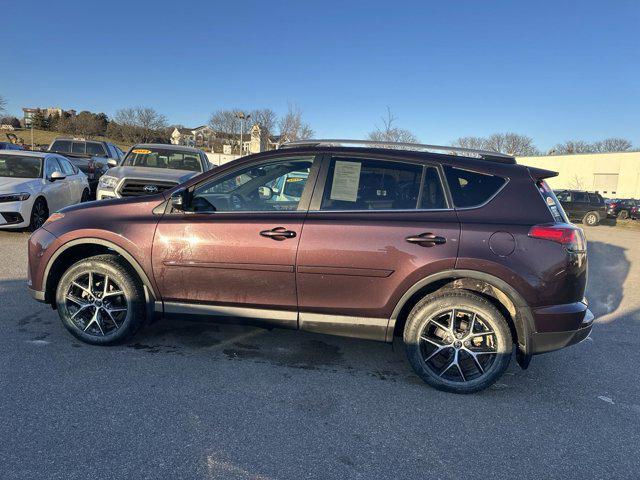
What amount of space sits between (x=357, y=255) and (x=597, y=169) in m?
46.5

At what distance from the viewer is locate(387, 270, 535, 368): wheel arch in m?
3.25

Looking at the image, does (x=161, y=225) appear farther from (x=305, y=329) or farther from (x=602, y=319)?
(x=602, y=319)

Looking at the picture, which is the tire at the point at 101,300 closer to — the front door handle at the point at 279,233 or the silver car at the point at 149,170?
the front door handle at the point at 279,233

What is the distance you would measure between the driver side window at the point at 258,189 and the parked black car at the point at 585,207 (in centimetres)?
2235

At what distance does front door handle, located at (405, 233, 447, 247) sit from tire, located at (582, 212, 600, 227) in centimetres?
2318

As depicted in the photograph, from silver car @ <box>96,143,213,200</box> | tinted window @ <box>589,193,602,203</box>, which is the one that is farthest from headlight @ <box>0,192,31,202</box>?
tinted window @ <box>589,193,602,203</box>

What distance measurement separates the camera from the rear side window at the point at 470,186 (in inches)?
133

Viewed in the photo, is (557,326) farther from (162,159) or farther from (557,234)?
(162,159)

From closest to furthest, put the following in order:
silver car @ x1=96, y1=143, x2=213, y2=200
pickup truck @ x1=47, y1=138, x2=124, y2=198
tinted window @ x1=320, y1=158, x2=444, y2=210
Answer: tinted window @ x1=320, y1=158, x2=444, y2=210 → silver car @ x1=96, y1=143, x2=213, y2=200 → pickup truck @ x1=47, y1=138, x2=124, y2=198

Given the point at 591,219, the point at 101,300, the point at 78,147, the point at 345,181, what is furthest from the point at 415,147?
the point at 591,219

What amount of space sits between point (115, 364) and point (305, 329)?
1548 millimetres

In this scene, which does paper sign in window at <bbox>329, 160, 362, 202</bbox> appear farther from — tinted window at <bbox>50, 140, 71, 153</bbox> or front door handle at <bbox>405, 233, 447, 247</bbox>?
tinted window at <bbox>50, 140, 71, 153</bbox>

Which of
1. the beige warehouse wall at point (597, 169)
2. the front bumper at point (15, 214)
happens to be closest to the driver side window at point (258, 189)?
the front bumper at point (15, 214)

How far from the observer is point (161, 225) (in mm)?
3662
